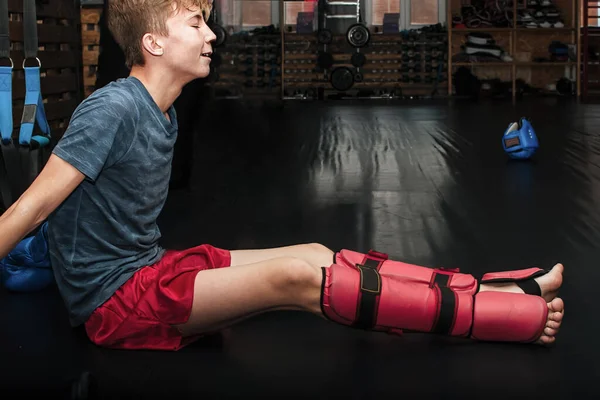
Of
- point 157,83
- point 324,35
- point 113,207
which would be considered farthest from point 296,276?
point 324,35

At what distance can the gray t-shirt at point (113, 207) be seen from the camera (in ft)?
5.13

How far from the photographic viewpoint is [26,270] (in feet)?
6.93

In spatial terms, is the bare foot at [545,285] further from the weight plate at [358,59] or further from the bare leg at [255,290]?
the weight plate at [358,59]

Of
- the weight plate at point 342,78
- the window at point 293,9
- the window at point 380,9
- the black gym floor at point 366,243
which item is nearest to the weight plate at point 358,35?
the weight plate at point 342,78

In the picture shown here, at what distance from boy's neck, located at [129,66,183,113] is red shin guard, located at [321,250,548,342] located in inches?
19.0

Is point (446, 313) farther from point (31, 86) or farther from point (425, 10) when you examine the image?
point (425, 10)

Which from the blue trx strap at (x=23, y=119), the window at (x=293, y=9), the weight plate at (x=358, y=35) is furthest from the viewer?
the window at (x=293, y=9)

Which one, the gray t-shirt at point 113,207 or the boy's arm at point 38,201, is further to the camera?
the gray t-shirt at point 113,207

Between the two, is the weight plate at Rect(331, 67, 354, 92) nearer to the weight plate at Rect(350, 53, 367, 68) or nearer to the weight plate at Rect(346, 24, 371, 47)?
the weight plate at Rect(350, 53, 367, 68)

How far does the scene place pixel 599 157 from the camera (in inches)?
190

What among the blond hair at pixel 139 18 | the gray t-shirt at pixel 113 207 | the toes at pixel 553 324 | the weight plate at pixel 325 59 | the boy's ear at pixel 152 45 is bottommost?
the toes at pixel 553 324

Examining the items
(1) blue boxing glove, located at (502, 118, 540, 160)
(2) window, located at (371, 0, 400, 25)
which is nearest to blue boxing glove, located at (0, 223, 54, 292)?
(1) blue boxing glove, located at (502, 118, 540, 160)

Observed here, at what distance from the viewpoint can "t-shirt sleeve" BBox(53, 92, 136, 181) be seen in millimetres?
1474

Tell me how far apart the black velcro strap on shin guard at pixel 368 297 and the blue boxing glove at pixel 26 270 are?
89cm
